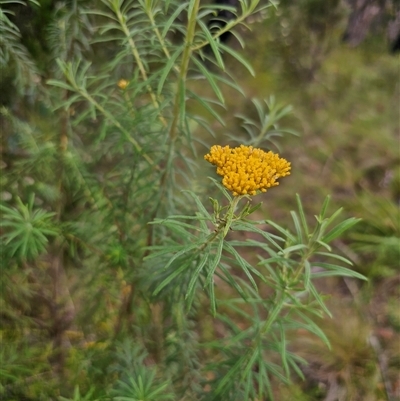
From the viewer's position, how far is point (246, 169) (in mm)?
830

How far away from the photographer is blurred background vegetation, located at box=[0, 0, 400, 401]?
4.83ft

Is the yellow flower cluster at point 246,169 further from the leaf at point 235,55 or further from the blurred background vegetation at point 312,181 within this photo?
the blurred background vegetation at point 312,181

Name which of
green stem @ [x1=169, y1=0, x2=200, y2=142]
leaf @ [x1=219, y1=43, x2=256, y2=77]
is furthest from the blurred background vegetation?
leaf @ [x1=219, y1=43, x2=256, y2=77]

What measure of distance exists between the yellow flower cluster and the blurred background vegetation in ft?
2.01

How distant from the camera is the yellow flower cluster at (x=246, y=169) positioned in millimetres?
812

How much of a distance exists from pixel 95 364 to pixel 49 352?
12.6 inches

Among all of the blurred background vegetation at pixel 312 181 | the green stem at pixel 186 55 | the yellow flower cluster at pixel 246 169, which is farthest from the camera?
the blurred background vegetation at pixel 312 181

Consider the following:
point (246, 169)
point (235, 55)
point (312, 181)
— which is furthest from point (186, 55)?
point (312, 181)

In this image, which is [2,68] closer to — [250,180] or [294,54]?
[250,180]

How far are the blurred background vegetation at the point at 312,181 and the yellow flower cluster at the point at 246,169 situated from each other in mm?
613

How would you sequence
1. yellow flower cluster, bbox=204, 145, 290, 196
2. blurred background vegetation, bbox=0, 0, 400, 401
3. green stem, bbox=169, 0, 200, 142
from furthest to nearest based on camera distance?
blurred background vegetation, bbox=0, 0, 400, 401
green stem, bbox=169, 0, 200, 142
yellow flower cluster, bbox=204, 145, 290, 196

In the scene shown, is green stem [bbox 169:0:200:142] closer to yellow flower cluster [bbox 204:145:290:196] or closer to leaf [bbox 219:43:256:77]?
leaf [bbox 219:43:256:77]

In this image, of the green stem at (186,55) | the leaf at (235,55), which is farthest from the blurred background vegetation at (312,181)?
the leaf at (235,55)

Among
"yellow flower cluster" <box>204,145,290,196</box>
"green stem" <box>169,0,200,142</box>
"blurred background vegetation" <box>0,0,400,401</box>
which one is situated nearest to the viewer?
"yellow flower cluster" <box>204,145,290,196</box>
